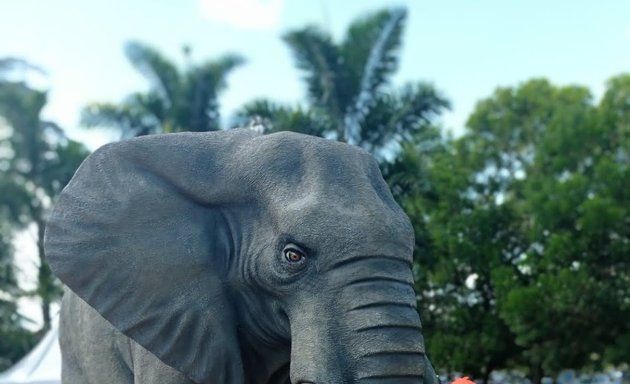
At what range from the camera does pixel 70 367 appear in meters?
4.70

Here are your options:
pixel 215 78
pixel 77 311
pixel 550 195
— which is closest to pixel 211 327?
pixel 77 311

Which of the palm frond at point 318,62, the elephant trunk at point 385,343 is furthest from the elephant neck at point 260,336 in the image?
the palm frond at point 318,62

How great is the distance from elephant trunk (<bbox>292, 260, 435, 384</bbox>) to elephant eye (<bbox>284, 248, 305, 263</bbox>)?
220 millimetres

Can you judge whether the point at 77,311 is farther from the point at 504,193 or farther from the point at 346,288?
the point at 504,193

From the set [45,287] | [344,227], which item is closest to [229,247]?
[344,227]

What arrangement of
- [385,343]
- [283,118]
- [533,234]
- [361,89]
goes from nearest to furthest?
1. [385,343]
2. [283,118]
3. [361,89]
4. [533,234]

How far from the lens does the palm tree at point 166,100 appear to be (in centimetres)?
1563

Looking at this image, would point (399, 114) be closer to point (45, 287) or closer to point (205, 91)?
point (205, 91)

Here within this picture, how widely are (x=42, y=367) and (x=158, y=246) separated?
804 centimetres

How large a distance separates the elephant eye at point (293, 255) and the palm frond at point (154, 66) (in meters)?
14.2

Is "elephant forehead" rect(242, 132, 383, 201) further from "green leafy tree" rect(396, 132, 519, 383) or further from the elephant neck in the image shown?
"green leafy tree" rect(396, 132, 519, 383)

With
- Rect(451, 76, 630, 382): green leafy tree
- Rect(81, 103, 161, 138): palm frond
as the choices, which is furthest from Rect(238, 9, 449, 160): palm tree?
Rect(451, 76, 630, 382): green leafy tree

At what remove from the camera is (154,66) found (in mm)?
17031

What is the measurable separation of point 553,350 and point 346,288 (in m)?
15.7
